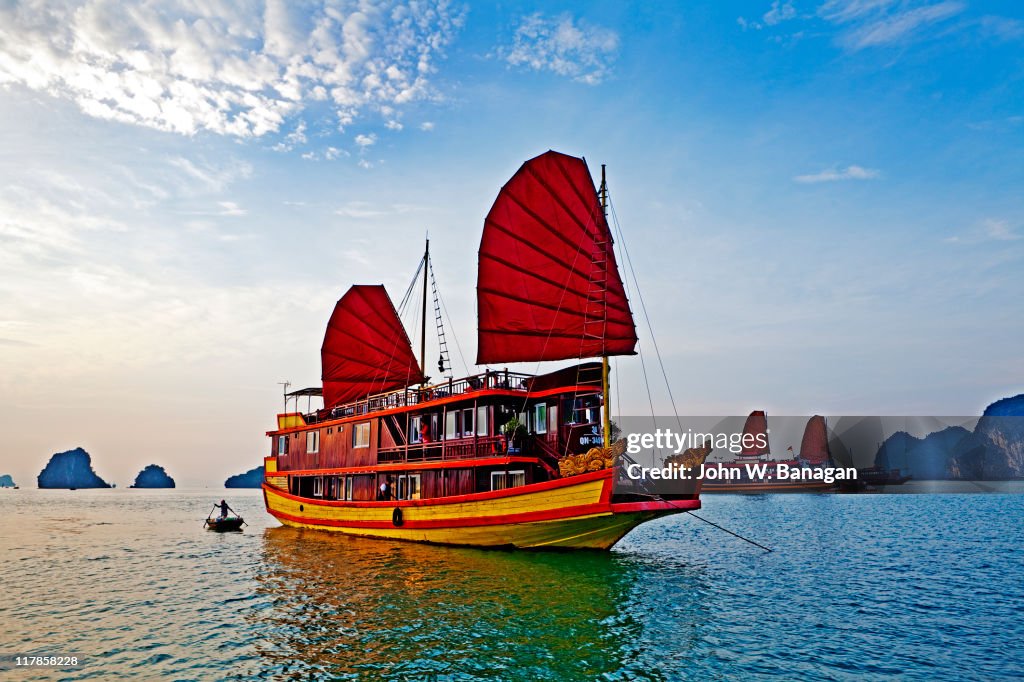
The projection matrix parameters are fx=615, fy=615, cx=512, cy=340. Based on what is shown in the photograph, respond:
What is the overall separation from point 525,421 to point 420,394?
628 centimetres

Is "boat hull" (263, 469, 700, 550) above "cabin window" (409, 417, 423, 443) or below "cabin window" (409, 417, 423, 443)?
below

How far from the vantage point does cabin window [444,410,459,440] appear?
2255 cm

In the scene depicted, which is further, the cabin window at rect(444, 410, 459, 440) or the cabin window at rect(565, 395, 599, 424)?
the cabin window at rect(444, 410, 459, 440)

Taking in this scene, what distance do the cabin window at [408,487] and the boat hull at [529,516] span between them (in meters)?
0.78

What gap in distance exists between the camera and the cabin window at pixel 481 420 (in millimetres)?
21594

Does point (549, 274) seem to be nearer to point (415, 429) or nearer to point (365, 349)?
point (415, 429)

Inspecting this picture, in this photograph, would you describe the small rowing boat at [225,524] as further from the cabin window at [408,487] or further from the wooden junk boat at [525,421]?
the cabin window at [408,487]

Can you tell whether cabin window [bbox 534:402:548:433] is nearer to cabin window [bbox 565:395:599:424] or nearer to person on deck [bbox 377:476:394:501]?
cabin window [bbox 565:395:599:424]

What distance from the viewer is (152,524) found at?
44.6 meters

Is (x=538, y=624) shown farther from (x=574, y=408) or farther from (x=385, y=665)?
(x=574, y=408)

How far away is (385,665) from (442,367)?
72.2 ft

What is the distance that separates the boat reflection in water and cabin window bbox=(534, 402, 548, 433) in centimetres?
415

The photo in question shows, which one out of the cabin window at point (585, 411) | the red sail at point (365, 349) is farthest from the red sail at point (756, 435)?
the cabin window at point (585, 411)

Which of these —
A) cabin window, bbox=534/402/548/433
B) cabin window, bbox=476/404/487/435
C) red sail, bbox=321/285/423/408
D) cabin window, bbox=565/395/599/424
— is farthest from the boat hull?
red sail, bbox=321/285/423/408
